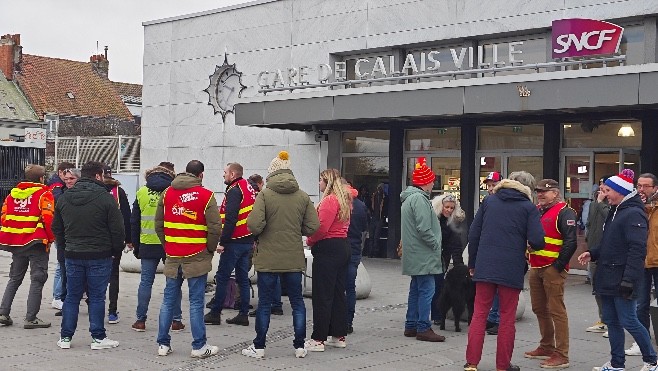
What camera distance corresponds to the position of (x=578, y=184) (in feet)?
49.9

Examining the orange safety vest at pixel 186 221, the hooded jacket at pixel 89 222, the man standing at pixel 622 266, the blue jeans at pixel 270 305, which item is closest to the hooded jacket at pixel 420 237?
the blue jeans at pixel 270 305

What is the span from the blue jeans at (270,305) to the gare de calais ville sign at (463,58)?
7.66 meters

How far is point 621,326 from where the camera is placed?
7082mm

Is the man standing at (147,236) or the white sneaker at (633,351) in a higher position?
the man standing at (147,236)

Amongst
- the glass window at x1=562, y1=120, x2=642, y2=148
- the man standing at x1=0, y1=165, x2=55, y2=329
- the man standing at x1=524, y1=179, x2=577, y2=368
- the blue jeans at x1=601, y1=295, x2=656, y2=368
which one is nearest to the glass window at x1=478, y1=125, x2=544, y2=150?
the glass window at x1=562, y1=120, x2=642, y2=148

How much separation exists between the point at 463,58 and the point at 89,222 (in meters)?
9.21

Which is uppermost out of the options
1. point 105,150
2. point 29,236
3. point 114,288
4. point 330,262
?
point 105,150

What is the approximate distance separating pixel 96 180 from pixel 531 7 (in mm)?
9795

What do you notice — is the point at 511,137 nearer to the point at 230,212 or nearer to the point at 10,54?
the point at 230,212

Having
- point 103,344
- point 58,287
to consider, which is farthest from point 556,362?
point 58,287

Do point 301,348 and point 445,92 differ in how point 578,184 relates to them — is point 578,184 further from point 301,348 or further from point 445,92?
point 301,348

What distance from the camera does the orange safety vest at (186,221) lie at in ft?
25.7

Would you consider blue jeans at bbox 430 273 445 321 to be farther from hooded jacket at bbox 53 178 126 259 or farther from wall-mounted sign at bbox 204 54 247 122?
wall-mounted sign at bbox 204 54 247 122

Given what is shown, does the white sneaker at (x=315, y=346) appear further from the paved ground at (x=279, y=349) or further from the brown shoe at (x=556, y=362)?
the brown shoe at (x=556, y=362)
